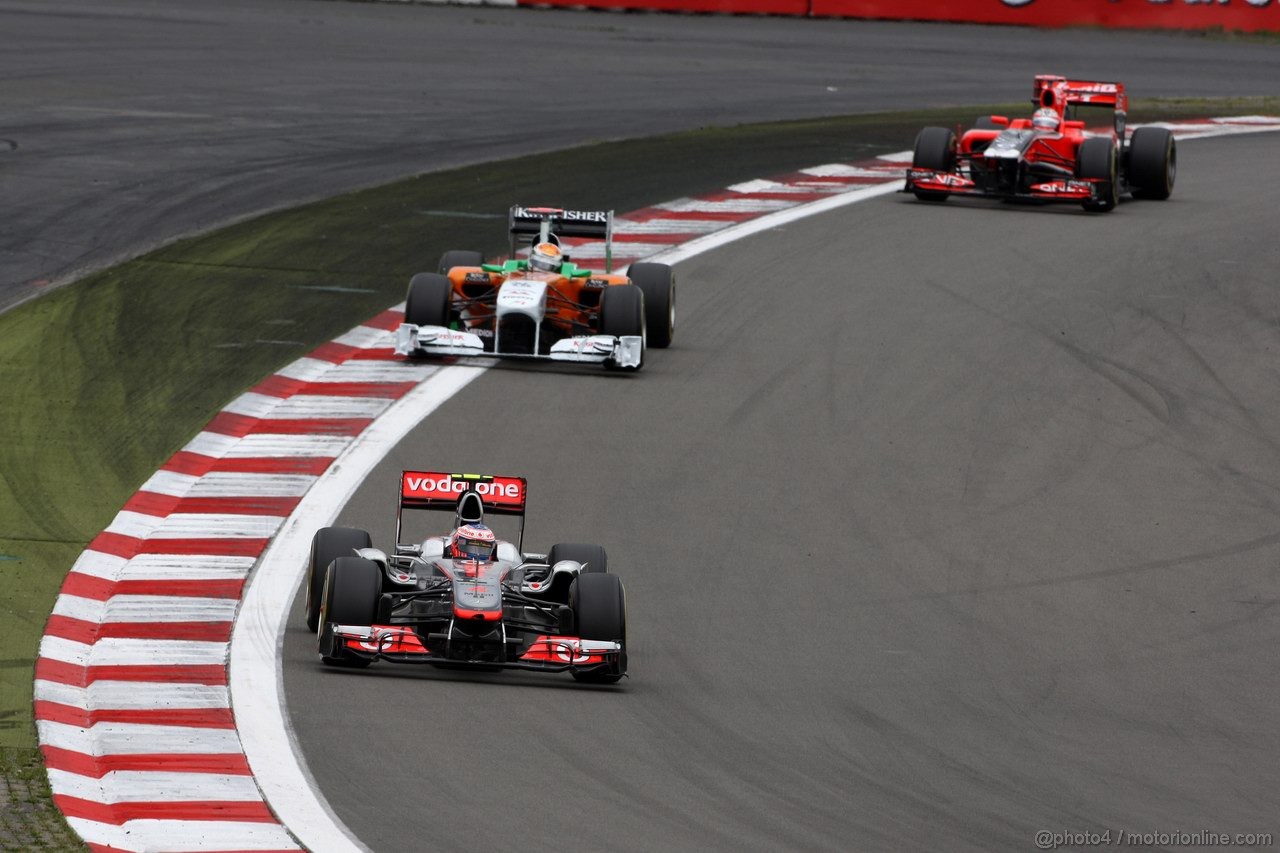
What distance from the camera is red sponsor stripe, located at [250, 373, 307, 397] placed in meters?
17.9

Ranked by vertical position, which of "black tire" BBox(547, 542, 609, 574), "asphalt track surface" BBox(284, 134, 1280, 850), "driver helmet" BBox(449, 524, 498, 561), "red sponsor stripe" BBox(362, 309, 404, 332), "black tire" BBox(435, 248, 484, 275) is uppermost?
"black tire" BBox(435, 248, 484, 275)

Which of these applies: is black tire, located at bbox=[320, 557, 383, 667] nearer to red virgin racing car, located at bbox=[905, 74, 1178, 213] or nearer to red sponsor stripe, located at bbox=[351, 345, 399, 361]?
red sponsor stripe, located at bbox=[351, 345, 399, 361]

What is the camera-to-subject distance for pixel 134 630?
502 inches

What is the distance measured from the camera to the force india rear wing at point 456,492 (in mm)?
12992

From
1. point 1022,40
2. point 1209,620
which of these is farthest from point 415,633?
point 1022,40

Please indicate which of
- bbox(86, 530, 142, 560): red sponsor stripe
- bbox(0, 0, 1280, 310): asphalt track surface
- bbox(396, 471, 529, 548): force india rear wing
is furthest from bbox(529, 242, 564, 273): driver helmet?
bbox(396, 471, 529, 548): force india rear wing

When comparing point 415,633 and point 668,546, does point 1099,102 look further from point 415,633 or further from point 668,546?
point 415,633

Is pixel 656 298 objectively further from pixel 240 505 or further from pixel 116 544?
pixel 116 544

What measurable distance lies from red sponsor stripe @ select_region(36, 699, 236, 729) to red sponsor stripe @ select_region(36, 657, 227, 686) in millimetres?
432

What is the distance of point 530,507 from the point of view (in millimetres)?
15289

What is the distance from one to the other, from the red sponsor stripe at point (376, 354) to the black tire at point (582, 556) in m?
6.63

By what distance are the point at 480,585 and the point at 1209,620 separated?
4.82 m

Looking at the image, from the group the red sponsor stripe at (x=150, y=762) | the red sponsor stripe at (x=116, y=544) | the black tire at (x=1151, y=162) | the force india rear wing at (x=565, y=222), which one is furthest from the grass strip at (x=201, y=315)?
the black tire at (x=1151, y=162)

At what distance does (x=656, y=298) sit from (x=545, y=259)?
3.53 feet
